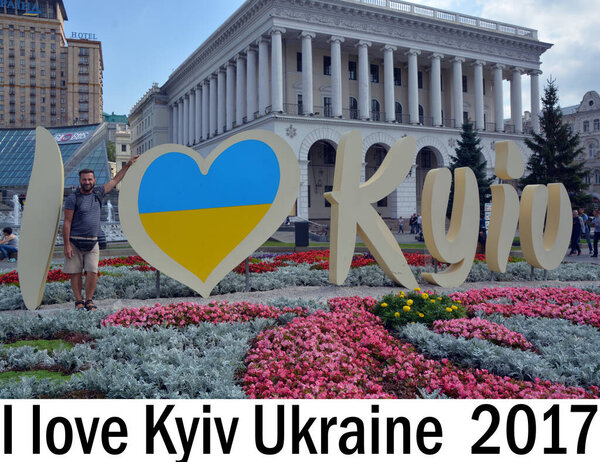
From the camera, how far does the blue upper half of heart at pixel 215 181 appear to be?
750 centimetres

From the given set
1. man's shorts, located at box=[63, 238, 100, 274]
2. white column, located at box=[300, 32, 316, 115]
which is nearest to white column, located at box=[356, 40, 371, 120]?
white column, located at box=[300, 32, 316, 115]

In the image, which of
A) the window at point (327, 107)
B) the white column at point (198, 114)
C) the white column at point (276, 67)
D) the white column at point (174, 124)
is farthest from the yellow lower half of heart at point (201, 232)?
the white column at point (174, 124)

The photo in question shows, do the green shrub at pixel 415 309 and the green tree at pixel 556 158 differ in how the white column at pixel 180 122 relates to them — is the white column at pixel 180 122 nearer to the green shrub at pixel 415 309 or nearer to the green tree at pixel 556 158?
the green tree at pixel 556 158

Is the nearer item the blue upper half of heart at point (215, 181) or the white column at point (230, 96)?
the blue upper half of heart at point (215, 181)

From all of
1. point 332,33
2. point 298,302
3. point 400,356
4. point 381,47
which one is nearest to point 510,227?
point 298,302

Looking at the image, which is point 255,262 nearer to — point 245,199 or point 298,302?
point 245,199

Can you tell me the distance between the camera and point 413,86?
127 feet

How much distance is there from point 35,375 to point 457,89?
137 feet

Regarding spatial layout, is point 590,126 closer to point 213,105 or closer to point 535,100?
point 535,100

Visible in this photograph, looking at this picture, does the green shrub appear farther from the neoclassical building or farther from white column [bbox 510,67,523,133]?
white column [bbox 510,67,523,133]

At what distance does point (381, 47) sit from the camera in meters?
38.2

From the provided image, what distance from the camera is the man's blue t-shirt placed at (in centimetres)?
643

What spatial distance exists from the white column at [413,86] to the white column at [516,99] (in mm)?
10777

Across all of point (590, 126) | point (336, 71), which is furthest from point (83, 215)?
point (590, 126)
